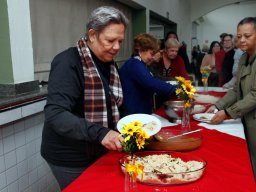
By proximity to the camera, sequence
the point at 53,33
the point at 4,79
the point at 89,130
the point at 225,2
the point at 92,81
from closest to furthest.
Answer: the point at 89,130 → the point at 92,81 → the point at 4,79 → the point at 53,33 → the point at 225,2

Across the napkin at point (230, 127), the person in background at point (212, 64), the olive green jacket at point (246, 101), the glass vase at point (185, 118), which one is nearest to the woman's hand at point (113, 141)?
the glass vase at point (185, 118)

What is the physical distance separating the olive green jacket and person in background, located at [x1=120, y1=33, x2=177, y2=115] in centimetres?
45

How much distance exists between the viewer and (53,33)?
2869 mm

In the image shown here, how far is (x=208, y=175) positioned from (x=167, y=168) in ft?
0.53

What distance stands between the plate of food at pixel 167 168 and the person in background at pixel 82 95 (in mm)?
204

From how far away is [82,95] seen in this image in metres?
1.35

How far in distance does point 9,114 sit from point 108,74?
611 millimetres

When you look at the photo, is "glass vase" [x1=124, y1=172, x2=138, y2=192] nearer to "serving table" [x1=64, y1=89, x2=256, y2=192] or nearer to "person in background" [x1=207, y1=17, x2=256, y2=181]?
"serving table" [x1=64, y1=89, x2=256, y2=192]

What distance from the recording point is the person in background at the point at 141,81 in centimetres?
212

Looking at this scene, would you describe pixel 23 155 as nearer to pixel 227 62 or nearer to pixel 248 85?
pixel 248 85

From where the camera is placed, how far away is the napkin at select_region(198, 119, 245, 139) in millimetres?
1807

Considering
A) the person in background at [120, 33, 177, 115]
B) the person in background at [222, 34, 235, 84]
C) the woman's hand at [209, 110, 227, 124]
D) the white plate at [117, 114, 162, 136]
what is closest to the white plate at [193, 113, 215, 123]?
the woman's hand at [209, 110, 227, 124]

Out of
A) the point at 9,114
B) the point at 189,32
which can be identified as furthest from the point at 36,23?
the point at 189,32

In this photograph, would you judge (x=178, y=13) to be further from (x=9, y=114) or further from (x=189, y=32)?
(x=9, y=114)
